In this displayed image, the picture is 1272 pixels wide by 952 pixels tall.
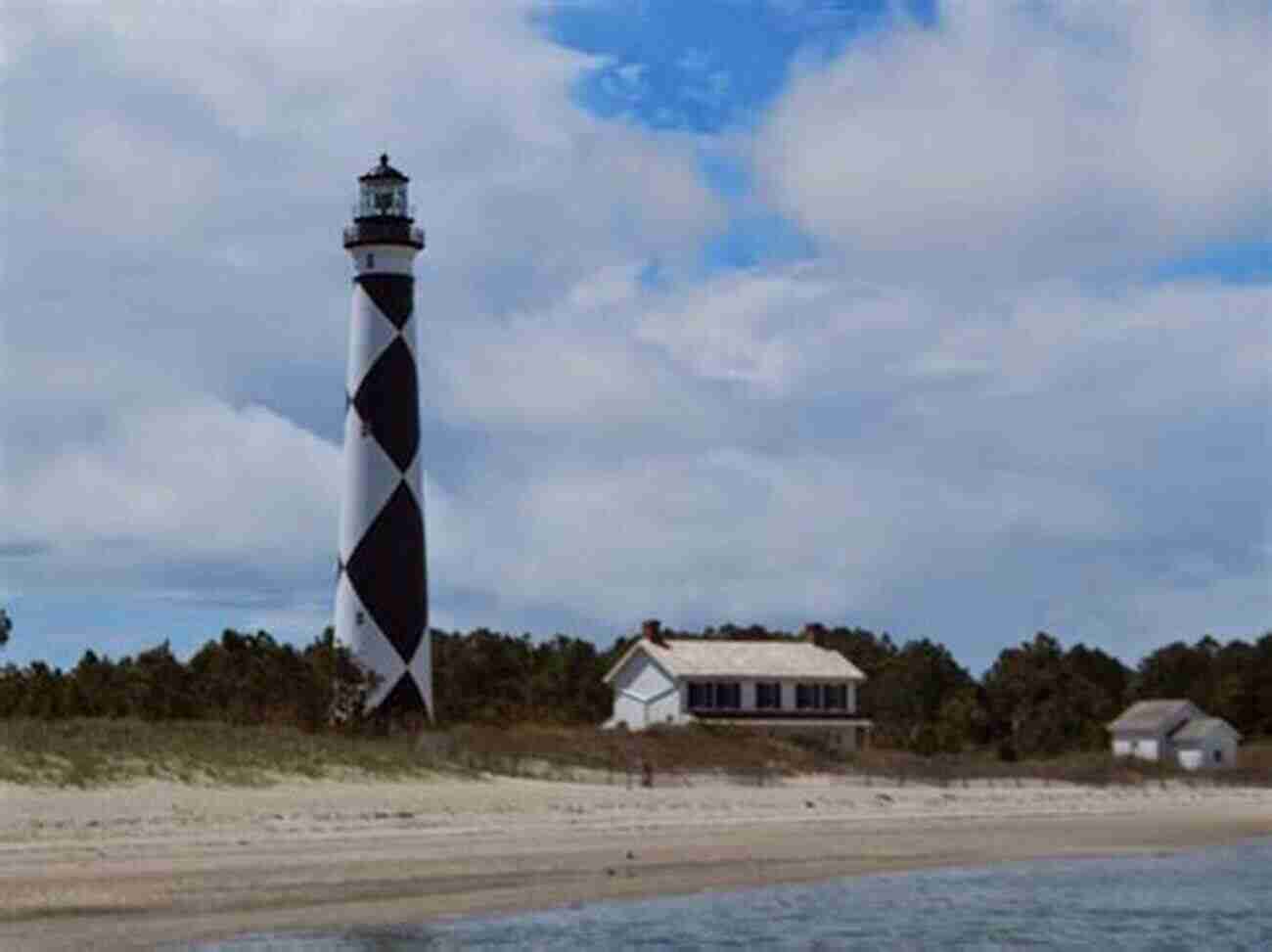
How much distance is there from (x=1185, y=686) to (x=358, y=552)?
38.9 m

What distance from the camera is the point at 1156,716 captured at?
65.8 metres

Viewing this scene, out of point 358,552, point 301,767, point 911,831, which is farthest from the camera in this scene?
point 358,552

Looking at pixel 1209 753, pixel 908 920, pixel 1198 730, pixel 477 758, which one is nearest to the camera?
pixel 908 920

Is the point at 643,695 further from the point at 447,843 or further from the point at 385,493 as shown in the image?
the point at 447,843

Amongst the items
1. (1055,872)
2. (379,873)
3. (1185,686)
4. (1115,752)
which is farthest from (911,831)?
(1185,686)

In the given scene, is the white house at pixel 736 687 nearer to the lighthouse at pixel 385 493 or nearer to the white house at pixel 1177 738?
the white house at pixel 1177 738

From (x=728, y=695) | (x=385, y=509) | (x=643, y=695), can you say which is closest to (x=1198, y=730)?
(x=728, y=695)

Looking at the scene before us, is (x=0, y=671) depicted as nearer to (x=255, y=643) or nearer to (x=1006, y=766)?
(x=255, y=643)

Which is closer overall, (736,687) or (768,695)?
(736,687)

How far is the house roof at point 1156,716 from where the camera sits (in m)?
65.2

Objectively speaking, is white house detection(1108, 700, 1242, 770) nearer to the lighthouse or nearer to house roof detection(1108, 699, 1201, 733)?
house roof detection(1108, 699, 1201, 733)

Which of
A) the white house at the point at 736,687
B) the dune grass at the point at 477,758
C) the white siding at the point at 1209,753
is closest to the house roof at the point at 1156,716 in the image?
the white siding at the point at 1209,753

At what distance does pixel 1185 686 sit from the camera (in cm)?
7644

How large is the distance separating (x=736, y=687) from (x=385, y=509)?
1705 centimetres
